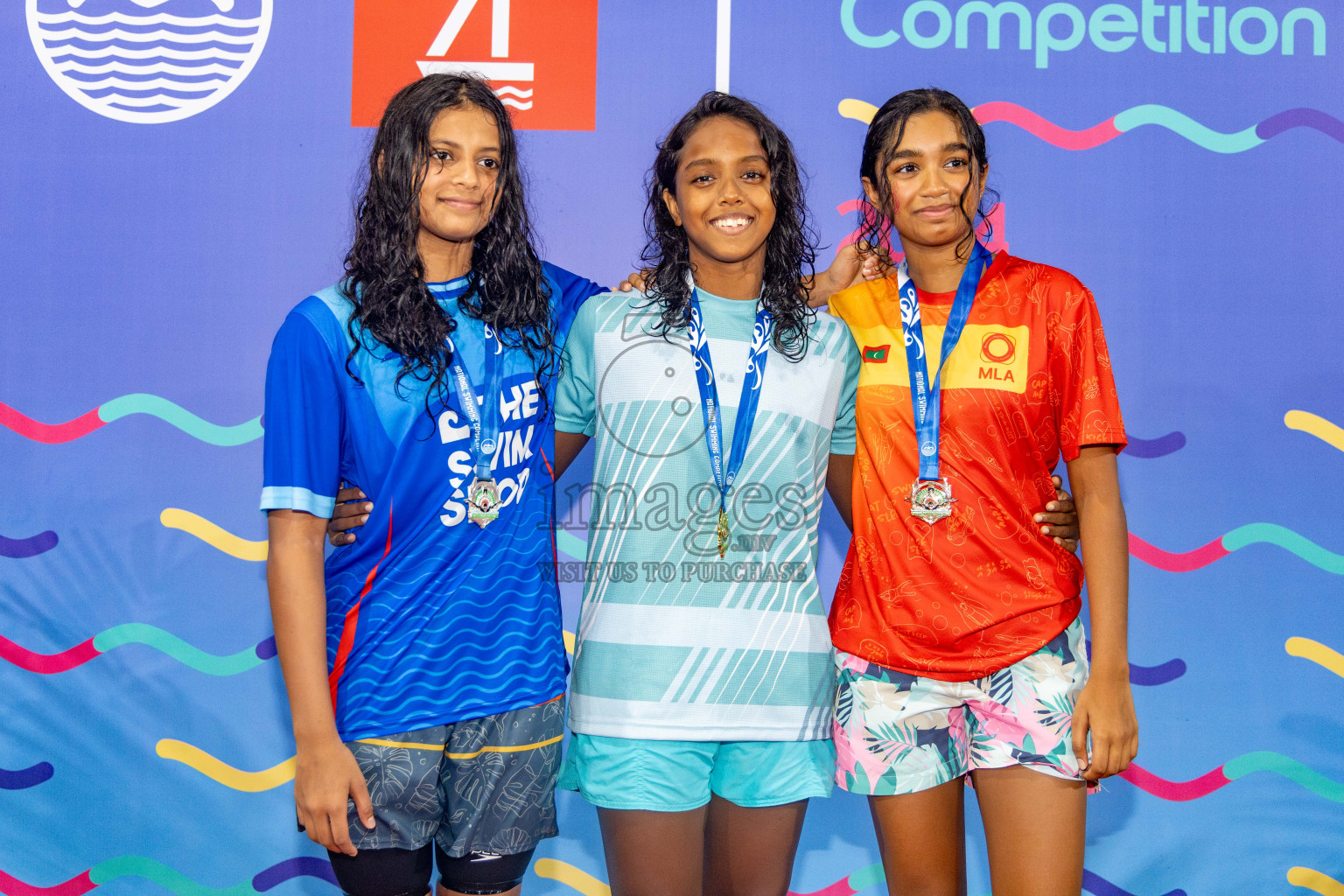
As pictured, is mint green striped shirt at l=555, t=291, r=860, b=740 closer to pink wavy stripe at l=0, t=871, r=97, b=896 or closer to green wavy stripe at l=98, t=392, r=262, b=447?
green wavy stripe at l=98, t=392, r=262, b=447

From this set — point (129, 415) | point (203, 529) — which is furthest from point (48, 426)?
point (203, 529)

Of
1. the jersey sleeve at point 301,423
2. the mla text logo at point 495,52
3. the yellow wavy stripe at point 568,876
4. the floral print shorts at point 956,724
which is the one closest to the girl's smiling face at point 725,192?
the jersey sleeve at point 301,423

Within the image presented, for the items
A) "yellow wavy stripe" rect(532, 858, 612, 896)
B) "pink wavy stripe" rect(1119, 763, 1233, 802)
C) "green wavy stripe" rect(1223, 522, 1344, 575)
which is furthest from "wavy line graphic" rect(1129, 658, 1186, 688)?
"yellow wavy stripe" rect(532, 858, 612, 896)

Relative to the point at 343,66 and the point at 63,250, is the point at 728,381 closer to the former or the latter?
the point at 343,66

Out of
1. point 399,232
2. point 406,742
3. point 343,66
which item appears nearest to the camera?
point 406,742

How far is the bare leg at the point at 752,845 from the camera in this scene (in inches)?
66.4

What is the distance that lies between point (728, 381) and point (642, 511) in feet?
0.91

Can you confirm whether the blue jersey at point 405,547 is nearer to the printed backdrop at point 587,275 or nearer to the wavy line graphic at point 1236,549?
the printed backdrop at point 587,275

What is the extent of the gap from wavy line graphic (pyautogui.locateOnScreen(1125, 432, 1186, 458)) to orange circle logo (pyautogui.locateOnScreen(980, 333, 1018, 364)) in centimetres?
121

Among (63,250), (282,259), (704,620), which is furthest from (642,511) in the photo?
(63,250)

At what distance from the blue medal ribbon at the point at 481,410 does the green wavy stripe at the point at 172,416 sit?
1342 millimetres

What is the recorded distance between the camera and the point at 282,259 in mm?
2771

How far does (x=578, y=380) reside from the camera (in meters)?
1.84

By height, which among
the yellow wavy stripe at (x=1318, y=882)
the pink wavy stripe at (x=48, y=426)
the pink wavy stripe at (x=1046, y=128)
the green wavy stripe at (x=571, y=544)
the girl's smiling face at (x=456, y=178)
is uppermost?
the pink wavy stripe at (x=1046, y=128)
